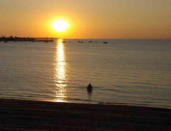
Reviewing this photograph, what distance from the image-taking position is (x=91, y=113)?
7543mm

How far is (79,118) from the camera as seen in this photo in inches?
273

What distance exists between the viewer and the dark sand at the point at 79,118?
6172 mm

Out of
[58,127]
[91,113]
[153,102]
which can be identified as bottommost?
[58,127]

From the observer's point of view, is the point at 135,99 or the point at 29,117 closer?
the point at 29,117

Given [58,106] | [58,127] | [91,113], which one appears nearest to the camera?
[58,127]

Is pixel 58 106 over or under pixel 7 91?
under

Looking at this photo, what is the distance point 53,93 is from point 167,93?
855 cm

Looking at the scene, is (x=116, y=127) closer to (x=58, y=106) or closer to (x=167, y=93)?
(x=58, y=106)

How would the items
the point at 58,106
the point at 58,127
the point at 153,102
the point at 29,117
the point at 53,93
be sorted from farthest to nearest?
the point at 53,93 < the point at 153,102 < the point at 58,106 < the point at 29,117 < the point at 58,127

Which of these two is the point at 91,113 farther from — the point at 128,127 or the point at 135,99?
the point at 135,99

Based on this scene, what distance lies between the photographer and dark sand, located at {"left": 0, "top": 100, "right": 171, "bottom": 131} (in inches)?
243

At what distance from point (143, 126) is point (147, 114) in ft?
4.35

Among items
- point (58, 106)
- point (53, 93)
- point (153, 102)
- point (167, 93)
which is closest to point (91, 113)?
point (58, 106)

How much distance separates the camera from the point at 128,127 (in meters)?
6.18
